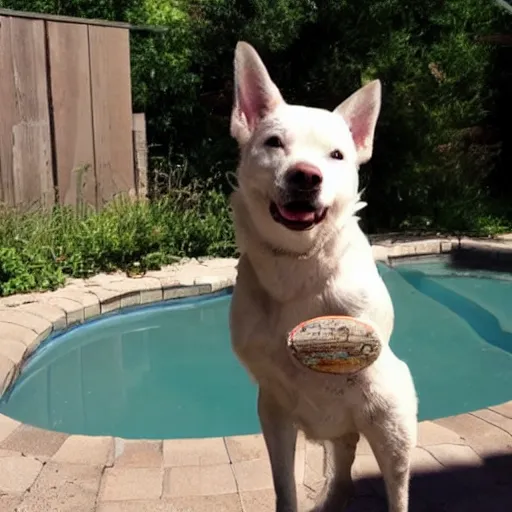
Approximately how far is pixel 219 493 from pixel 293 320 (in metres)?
1.12

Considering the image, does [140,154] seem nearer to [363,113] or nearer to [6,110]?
[6,110]

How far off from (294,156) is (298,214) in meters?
0.13

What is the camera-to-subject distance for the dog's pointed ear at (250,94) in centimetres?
178

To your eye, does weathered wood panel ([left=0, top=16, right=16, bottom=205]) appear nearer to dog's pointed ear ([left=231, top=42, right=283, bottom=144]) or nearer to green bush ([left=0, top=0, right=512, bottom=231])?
green bush ([left=0, top=0, right=512, bottom=231])

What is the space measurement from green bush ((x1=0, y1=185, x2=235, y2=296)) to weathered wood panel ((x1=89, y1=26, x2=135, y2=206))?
0.39m

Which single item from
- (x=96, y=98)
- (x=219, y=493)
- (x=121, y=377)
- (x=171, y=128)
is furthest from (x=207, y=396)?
(x=171, y=128)

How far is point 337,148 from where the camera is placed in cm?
166

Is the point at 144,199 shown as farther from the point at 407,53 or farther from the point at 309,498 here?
the point at 309,498

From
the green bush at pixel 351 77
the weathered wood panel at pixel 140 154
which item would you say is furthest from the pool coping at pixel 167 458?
the green bush at pixel 351 77

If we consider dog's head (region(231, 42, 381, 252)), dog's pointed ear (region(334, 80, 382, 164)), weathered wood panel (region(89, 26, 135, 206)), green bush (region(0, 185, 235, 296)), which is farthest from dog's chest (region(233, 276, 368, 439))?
weathered wood panel (region(89, 26, 135, 206))

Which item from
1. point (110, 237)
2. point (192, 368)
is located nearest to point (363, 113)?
point (192, 368)

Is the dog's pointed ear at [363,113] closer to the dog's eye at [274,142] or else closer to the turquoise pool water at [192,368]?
the dog's eye at [274,142]

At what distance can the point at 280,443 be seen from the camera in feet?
6.52

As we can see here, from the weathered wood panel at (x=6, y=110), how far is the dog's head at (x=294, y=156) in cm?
505
